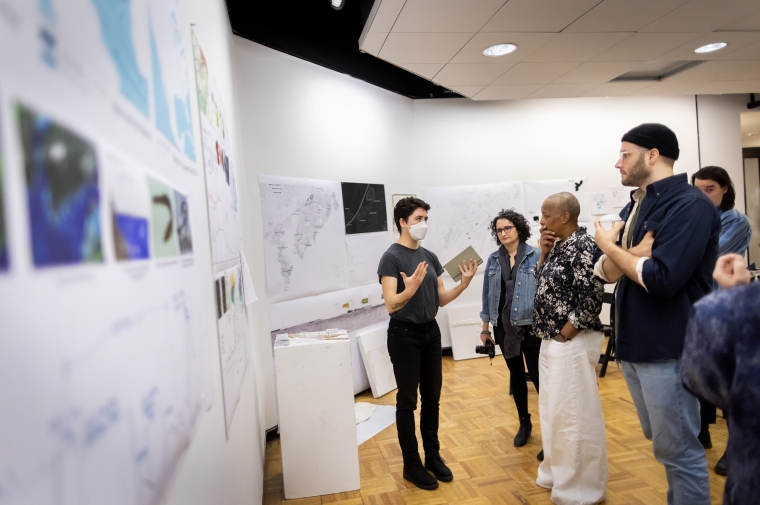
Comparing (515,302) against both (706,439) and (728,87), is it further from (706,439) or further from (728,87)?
(728,87)

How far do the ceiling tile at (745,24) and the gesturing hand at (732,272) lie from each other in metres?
3.54

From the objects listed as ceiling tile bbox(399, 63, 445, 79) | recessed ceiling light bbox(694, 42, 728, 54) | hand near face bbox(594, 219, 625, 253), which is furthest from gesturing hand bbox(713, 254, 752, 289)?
recessed ceiling light bbox(694, 42, 728, 54)

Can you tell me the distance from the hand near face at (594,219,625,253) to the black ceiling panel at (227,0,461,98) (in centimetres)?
232

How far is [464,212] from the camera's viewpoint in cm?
548

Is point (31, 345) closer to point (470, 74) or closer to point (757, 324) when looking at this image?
point (757, 324)

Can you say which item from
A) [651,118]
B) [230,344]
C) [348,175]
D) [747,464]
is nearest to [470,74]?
[348,175]

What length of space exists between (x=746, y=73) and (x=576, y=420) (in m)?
4.77

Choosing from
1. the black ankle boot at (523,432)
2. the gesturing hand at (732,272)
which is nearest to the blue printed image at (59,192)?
the gesturing hand at (732,272)

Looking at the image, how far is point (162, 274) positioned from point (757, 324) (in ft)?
3.11

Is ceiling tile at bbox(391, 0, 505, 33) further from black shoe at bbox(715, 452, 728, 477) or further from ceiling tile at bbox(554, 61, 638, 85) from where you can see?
black shoe at bbox(715, 452, 728, 477)

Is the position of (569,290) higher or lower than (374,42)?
lower

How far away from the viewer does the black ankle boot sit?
3.01 m

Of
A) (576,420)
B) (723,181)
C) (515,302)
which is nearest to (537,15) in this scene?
(723,181)

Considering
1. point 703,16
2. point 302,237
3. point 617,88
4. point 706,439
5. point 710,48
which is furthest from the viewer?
point 617,88
